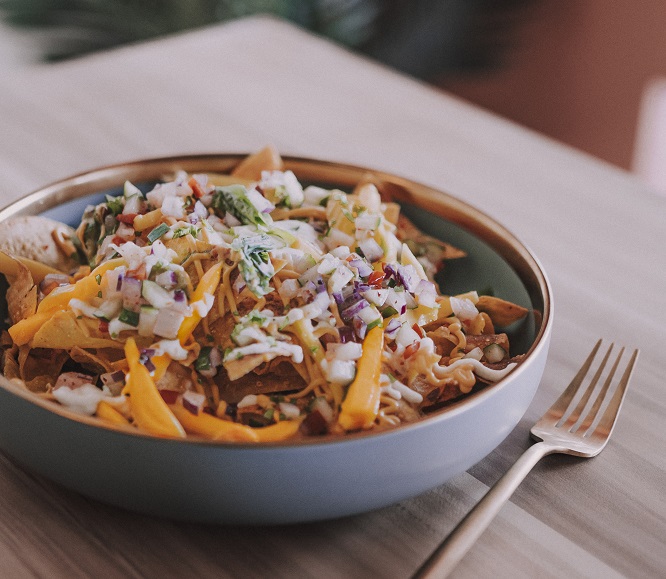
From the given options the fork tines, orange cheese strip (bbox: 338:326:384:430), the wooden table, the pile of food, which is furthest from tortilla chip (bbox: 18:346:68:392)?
the fork tines

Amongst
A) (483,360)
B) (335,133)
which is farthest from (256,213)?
(335,133)

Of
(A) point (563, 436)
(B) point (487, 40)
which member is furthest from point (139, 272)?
(B) point (487, 40)

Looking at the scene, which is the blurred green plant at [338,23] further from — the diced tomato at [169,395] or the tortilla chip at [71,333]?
the diced tomato at [169,395]

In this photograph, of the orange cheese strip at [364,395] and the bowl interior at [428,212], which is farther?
the bowl interior at [428,212]

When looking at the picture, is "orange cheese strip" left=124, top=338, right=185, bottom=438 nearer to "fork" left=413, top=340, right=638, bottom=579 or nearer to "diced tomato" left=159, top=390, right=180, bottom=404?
"diced tomato" left=159, top=390, right=180, bottom=404

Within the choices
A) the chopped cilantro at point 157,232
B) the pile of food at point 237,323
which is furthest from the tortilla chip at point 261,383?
the chopped cilantro at point 157,232

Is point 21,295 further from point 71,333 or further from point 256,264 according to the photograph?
point 256,264

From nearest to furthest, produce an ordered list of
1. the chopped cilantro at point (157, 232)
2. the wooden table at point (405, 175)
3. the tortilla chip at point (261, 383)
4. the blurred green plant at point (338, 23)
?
the wooden table at point (405, 175), the tortilla chip at point (261, 383), the chopped cilantro at point (157, 232), the blurred green plant at point (338, 23)
